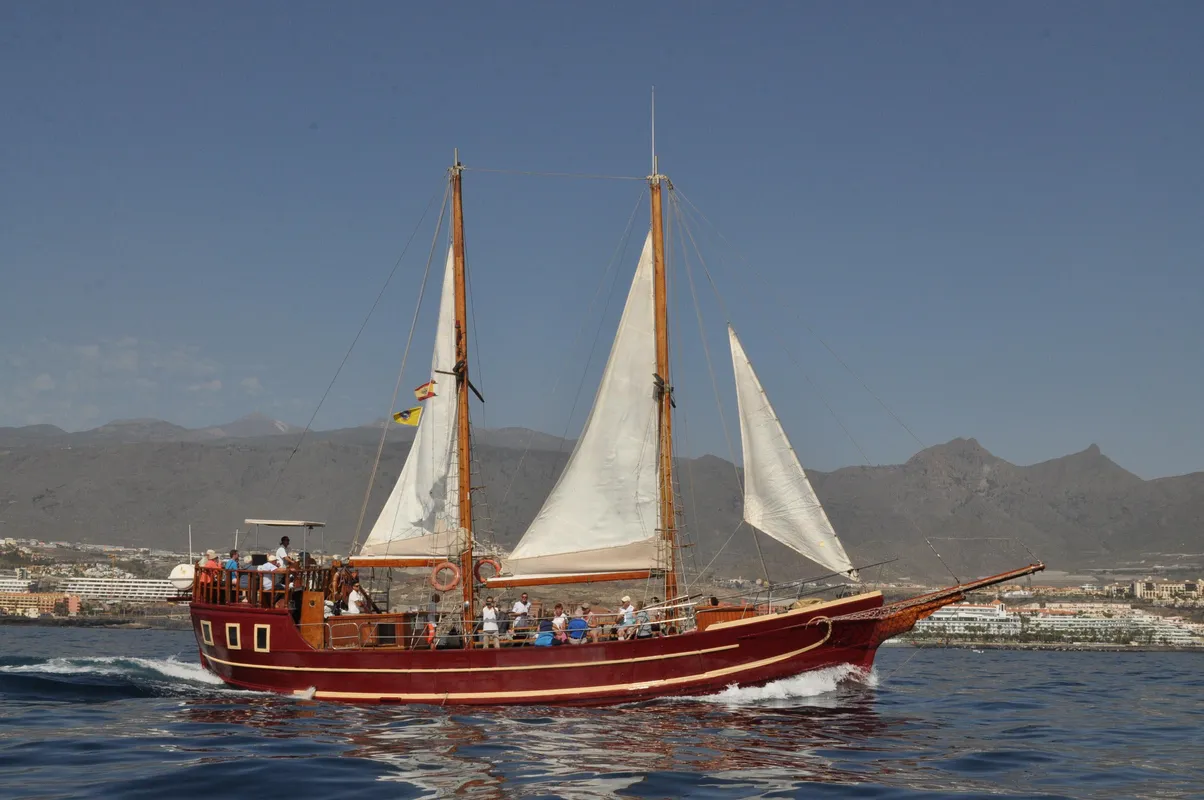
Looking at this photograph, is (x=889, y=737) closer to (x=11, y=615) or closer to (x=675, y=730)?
(x=675, y=730)

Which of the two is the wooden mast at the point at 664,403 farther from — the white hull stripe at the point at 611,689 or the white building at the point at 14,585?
the white building at the point at 14,585

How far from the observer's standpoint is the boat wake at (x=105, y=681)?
1326 inches

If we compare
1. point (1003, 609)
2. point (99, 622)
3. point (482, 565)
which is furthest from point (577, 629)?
point (99, 622)

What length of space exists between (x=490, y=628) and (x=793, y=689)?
905 cm

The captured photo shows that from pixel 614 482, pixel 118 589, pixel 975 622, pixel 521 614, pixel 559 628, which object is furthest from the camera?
pixel 118 589

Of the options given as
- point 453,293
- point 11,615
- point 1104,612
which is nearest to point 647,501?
point 453,293

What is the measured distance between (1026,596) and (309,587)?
564ft

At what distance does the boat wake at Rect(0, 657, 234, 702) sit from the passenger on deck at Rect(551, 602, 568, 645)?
36.9 ft

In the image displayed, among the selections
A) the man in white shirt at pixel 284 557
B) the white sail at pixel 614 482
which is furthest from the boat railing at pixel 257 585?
the white sail at pixel 614 482

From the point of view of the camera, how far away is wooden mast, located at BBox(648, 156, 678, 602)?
3541 cm

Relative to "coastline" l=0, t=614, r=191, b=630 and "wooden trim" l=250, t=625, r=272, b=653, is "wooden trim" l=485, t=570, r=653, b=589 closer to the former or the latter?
"wooden trim" l=250, t=625, r=272, b=653

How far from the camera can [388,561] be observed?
3656 cm

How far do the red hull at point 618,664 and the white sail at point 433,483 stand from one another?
A: 4.53m

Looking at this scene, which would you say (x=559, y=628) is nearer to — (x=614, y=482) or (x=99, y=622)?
(x=614, y=482)
